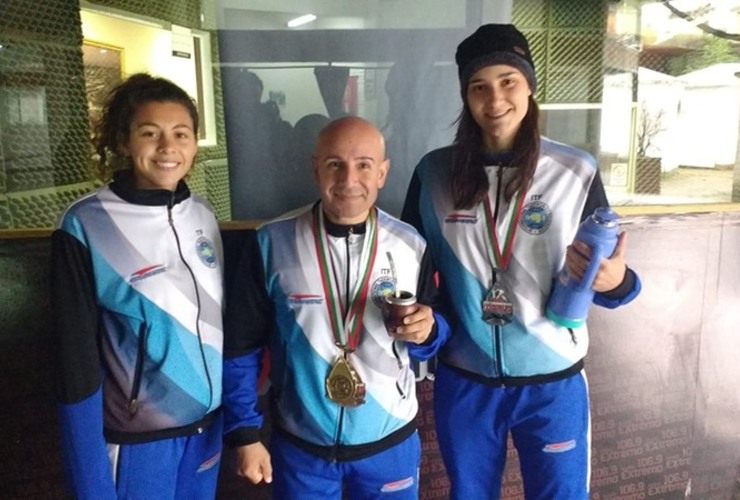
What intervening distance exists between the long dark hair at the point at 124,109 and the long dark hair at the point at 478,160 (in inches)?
32.9

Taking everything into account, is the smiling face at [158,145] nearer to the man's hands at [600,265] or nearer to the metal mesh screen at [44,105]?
the metal mesh screen at [44,105]

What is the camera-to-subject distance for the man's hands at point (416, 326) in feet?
5.28

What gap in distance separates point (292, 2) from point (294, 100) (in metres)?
0.40

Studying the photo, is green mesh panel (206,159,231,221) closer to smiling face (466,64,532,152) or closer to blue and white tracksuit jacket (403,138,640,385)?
blue and white tracksuit jacket (403,138,640,385)

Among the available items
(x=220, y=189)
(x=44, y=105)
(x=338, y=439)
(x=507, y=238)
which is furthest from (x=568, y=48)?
(x=44, y=105)

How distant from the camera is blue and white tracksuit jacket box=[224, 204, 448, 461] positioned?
1.77 m

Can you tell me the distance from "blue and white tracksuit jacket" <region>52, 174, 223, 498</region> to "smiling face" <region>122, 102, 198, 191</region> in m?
0.05

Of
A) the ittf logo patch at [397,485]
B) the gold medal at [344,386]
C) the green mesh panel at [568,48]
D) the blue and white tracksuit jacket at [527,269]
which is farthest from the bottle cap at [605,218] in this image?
the green mesh panel at [568,48]

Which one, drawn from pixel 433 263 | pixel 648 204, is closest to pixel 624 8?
pixel 648 204

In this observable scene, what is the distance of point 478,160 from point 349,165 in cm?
50

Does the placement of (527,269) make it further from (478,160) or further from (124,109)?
(124,109)

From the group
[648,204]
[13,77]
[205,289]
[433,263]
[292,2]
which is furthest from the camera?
[648,204]

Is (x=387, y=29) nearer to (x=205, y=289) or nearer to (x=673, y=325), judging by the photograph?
(x=205, y=289)

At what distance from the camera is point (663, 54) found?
117 inches
